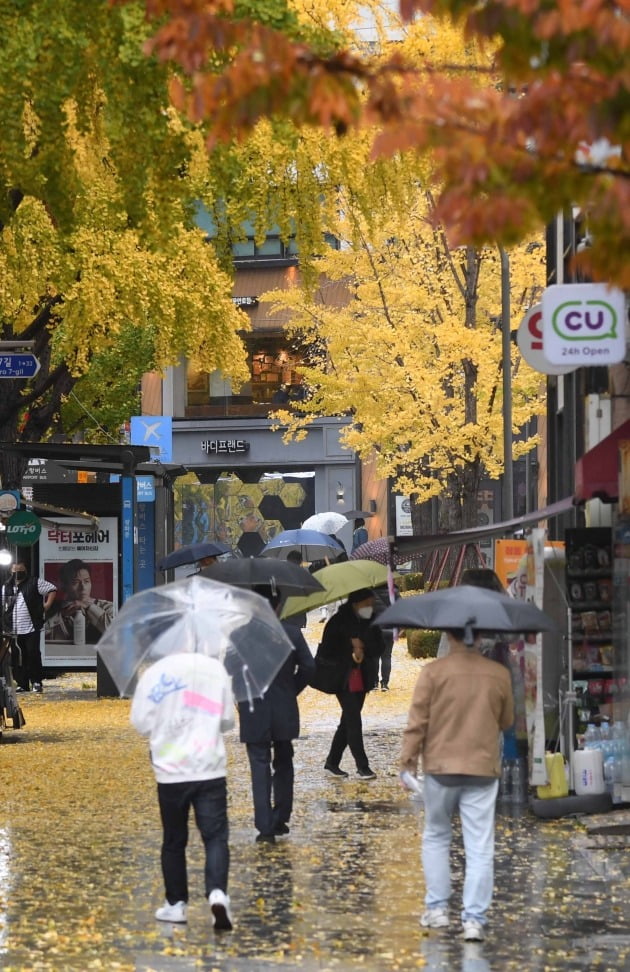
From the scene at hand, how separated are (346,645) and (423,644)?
15.6 metres

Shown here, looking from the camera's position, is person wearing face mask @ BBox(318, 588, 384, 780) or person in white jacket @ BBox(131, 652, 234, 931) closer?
person in white jacket @ BBox(131, 652, 234, 931)

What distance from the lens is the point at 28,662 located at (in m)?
27.0

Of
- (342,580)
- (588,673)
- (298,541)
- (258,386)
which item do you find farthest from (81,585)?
(258,386)

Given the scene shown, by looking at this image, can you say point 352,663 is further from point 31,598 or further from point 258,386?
point 258,386

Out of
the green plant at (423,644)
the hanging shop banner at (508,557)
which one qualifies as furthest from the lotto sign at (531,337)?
the green plant at (423,644)

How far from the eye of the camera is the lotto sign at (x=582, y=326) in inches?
486

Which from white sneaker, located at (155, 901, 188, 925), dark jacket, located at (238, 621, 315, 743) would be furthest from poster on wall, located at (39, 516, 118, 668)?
white sneaker, located at (155, 901, 188, 925)

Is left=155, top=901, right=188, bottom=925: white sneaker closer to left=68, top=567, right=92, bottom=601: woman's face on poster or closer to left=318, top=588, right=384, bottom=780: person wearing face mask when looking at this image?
left=318, top=588, right=384, bottom=780: person wearing face mask

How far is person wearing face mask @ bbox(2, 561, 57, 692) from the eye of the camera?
25.9m

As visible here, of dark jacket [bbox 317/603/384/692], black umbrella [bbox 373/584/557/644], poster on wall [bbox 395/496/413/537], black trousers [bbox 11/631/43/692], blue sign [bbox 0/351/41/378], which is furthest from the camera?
poster on wall [bbox 395/496/413/537]

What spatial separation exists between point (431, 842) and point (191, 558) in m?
8.47

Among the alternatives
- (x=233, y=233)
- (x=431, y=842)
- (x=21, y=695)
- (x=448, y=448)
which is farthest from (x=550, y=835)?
(x=448, y=448)

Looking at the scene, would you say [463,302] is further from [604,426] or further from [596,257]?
[596,257]

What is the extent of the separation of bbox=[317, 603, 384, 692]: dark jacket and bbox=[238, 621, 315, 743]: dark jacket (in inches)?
115
